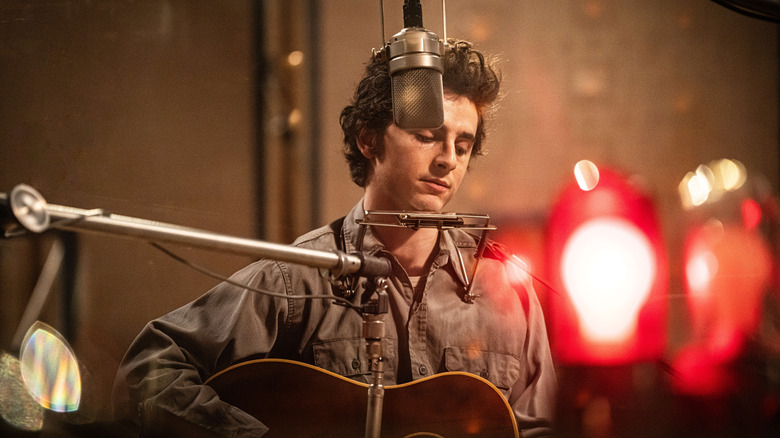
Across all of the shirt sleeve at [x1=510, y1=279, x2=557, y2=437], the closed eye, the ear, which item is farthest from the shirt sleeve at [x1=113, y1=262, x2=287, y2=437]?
the shirt sleeve at [x1=510, y1=279, x2=557, y2=437]

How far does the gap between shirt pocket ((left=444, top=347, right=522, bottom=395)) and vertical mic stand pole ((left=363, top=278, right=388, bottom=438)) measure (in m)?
0.21

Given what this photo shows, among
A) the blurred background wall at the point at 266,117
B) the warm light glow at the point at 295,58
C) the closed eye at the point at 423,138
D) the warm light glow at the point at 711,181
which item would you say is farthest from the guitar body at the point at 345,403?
the warm light glow at the point at 711,181

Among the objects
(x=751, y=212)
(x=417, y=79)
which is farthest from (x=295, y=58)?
(x=751, y=212)

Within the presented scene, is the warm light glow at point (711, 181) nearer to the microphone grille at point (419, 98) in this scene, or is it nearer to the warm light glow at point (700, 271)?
the warm light glow at point (700, 271)

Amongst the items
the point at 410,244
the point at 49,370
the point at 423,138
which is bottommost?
the point at 49,370

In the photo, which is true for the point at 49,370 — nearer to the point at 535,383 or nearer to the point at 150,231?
the point at 150,231

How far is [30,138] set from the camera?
1266 mm

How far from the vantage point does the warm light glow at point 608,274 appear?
1.61 m

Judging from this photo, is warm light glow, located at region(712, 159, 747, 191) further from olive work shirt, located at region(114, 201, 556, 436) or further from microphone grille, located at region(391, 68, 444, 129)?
microphone grille, located at region(391, 68, 444, 129)

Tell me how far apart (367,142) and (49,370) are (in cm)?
79

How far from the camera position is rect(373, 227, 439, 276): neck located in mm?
1446

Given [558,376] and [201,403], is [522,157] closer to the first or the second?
[558,376]

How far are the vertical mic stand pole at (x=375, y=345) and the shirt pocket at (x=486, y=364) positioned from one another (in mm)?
210

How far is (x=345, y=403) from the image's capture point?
1.33m
